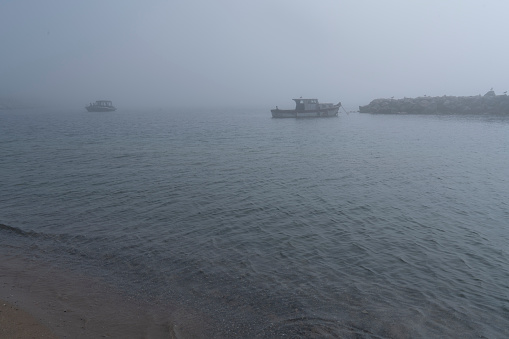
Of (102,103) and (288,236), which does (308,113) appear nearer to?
(288,236)

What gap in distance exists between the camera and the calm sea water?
33.9 ft

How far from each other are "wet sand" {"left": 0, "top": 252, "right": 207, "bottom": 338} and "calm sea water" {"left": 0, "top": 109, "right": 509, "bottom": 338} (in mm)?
706

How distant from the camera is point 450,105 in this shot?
9775 cm

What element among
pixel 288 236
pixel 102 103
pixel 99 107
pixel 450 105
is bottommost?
pixel 288 236

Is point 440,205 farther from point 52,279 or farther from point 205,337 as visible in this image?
point 52,279

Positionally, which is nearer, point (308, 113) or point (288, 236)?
point (288, 236)

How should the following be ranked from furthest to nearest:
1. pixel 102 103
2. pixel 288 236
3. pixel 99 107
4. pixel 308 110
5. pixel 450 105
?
pixel 102 103 → pixel 99 107 → pixel 450 105 → pixel 308 110 → pixel 288 236

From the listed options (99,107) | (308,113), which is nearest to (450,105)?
(308,113)

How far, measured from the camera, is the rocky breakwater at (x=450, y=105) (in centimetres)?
9012

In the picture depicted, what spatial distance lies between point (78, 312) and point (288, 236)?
887 cm

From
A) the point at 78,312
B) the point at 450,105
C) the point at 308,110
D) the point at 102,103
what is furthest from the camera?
the point at 102,103

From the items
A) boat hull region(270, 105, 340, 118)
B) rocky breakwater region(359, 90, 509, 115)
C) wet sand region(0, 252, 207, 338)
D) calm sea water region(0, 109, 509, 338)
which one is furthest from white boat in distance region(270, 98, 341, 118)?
wet sand region(0, 252, 207, 338)

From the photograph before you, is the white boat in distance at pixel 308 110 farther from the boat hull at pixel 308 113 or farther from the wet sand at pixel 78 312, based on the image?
the wet sand at pixel 78 312

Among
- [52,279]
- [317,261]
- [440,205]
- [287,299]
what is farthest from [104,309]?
[440,205]
